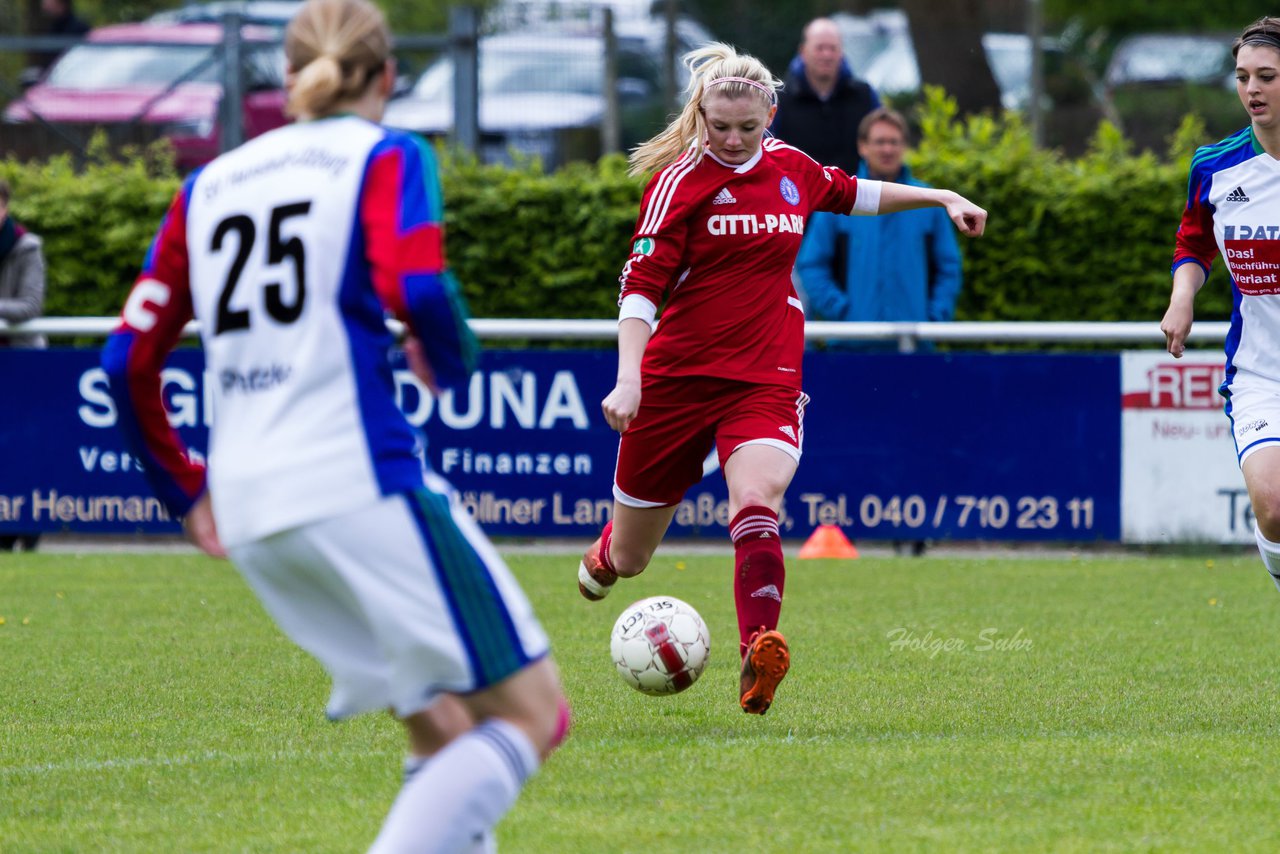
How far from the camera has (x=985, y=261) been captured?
12758 millimetres

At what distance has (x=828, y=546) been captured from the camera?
11.4 meters

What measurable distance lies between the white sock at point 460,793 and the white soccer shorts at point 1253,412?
3.76 meters

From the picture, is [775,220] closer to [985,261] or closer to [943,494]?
[943,494]

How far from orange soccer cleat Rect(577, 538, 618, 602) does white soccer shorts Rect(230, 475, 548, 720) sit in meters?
3.42

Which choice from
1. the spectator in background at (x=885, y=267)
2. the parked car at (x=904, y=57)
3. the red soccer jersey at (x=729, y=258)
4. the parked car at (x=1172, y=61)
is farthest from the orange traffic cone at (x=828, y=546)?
the parked car at (x=1172, y=61)

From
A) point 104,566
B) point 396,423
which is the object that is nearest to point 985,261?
point 104,566

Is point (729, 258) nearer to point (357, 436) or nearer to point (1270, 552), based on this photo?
point (1270, 552)

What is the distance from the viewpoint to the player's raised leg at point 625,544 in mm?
6816

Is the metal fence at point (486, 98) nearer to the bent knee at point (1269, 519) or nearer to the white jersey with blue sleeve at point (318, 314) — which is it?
the bent knee at point (1269, 519)

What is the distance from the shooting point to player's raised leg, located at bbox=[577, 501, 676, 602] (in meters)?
6.82

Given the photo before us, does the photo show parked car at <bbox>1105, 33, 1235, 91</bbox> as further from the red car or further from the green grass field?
the green grass field

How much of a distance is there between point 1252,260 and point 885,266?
510 cm

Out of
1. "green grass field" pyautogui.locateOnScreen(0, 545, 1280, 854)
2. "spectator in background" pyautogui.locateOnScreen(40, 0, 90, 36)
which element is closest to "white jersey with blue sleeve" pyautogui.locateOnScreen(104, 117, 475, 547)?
"green grass field" pyautogui.locateOnScreen(0, 545, 1280, 854)

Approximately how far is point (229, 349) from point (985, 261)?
9680 millimetres
